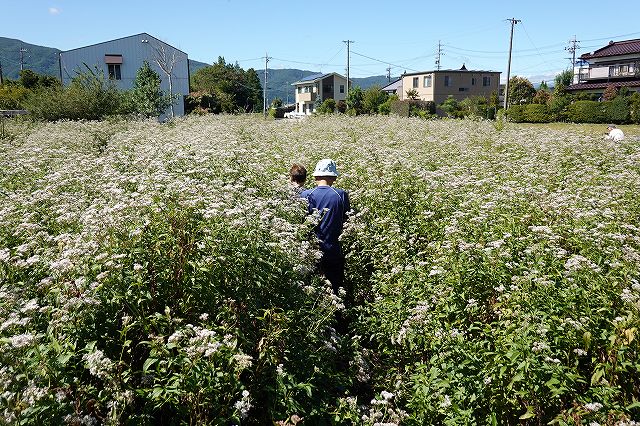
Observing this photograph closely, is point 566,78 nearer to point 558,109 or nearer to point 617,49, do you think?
point 617,49

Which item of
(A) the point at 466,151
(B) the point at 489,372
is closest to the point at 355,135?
(A) the point at 466,151

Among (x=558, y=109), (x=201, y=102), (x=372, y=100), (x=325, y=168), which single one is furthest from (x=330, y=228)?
(x=201, y=102)

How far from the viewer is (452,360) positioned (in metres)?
3.98

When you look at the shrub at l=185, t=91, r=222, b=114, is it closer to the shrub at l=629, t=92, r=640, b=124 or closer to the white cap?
the shrub at l=629, t=92, r=640, b=124

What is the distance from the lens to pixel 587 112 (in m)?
43.8

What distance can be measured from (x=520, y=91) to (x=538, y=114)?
2708 centimetres

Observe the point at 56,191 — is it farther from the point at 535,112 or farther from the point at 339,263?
the point at 535,112

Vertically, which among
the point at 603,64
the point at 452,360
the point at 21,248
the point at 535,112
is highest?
the point at 603,64

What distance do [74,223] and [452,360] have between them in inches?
163

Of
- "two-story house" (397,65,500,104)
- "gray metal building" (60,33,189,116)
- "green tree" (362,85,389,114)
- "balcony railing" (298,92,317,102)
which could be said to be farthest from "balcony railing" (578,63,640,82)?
"gray metal building" (60,33,189,116)

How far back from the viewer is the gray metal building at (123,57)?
53000 millimetres

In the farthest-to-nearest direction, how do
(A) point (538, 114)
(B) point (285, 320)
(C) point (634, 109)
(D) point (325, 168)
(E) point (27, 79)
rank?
(E) point (27, 79), (A) point (538, 114), (C) point (634, 109), (D) point (325, 168), (B) point (285, 320)

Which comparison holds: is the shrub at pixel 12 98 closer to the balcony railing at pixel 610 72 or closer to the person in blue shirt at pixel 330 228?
the person in blue shirt at pixel 330 228

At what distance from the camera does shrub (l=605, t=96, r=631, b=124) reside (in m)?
41.0
